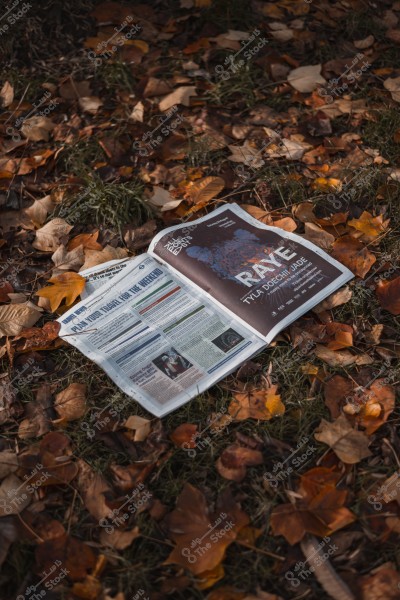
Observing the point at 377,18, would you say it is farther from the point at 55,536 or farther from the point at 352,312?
the point at 55,536

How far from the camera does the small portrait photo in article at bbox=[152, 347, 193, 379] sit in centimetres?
167

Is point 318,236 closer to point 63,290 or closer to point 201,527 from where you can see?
point 63,290

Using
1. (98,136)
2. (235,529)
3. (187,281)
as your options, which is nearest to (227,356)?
(187,281)

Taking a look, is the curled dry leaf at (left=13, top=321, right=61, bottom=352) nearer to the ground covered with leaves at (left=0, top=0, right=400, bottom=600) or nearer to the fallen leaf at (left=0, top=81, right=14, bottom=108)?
the ground covered with leaves at (left=0, top=0, right=400, bottom=600)

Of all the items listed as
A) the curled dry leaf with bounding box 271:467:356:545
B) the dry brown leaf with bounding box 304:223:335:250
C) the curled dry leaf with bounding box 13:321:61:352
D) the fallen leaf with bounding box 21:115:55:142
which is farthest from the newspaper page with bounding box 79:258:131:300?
the curled dry leaf with bounding box 271:467:356:545

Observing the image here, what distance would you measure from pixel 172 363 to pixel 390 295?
0.64 m

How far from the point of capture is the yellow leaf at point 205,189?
206 cm

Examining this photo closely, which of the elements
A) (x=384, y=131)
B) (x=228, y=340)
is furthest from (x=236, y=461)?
(x=384, y=131)

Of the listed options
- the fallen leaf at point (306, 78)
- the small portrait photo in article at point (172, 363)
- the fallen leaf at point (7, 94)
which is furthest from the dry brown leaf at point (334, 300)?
the fallen leaf at point (7, 94)

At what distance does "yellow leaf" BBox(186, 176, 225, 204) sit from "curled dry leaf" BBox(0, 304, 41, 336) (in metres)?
0.63

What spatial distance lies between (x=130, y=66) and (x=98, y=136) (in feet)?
1.32

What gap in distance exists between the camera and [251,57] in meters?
2.48

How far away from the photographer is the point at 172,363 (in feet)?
5.53

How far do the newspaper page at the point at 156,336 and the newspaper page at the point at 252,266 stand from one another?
0.04 meters
